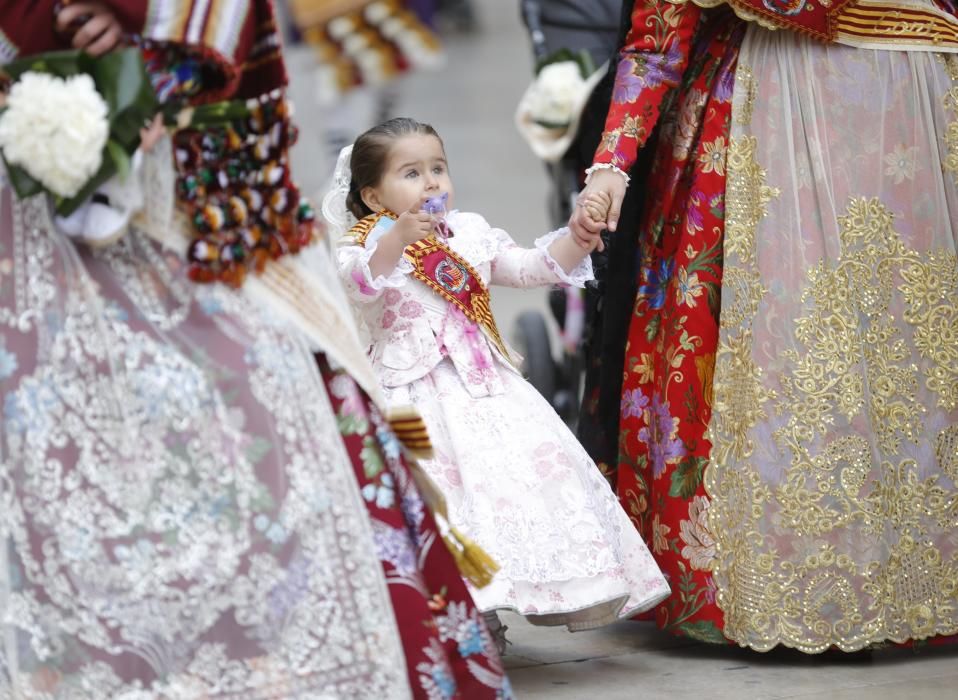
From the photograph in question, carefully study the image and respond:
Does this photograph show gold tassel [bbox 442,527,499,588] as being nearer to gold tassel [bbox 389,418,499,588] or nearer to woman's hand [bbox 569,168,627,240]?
gold tassel [bbox 389,418,499,588]

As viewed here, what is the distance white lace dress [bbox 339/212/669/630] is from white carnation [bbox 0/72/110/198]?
1.14m

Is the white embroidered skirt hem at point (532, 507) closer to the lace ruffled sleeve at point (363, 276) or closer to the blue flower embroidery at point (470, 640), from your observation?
the lace ruffled sleeve at point (363, 276)

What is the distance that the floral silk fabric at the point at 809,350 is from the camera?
3.58 meters

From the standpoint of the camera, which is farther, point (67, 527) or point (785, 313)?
point (785, 313)

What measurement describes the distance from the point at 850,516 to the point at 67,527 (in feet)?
5.95

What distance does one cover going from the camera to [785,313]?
3.62m

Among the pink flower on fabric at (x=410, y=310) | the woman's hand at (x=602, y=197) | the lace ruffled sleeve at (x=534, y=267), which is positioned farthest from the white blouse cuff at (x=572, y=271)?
the pink flower on fabric at (x=410, y=310)

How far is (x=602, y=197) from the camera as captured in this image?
11.8 feet

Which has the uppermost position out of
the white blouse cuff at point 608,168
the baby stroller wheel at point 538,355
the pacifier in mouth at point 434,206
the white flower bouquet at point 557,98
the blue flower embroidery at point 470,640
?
the white flower bouquet at point 557,98

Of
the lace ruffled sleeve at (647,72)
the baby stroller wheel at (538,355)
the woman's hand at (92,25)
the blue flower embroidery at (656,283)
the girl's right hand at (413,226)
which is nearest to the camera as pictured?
the woman's hand at (92,25)

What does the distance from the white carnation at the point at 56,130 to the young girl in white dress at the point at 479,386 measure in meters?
1.07

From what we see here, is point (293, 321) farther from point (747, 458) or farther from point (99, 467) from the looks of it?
point (747, 458)

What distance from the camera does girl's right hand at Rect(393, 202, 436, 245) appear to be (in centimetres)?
337

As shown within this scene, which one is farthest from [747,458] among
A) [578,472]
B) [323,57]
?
[323,57]
